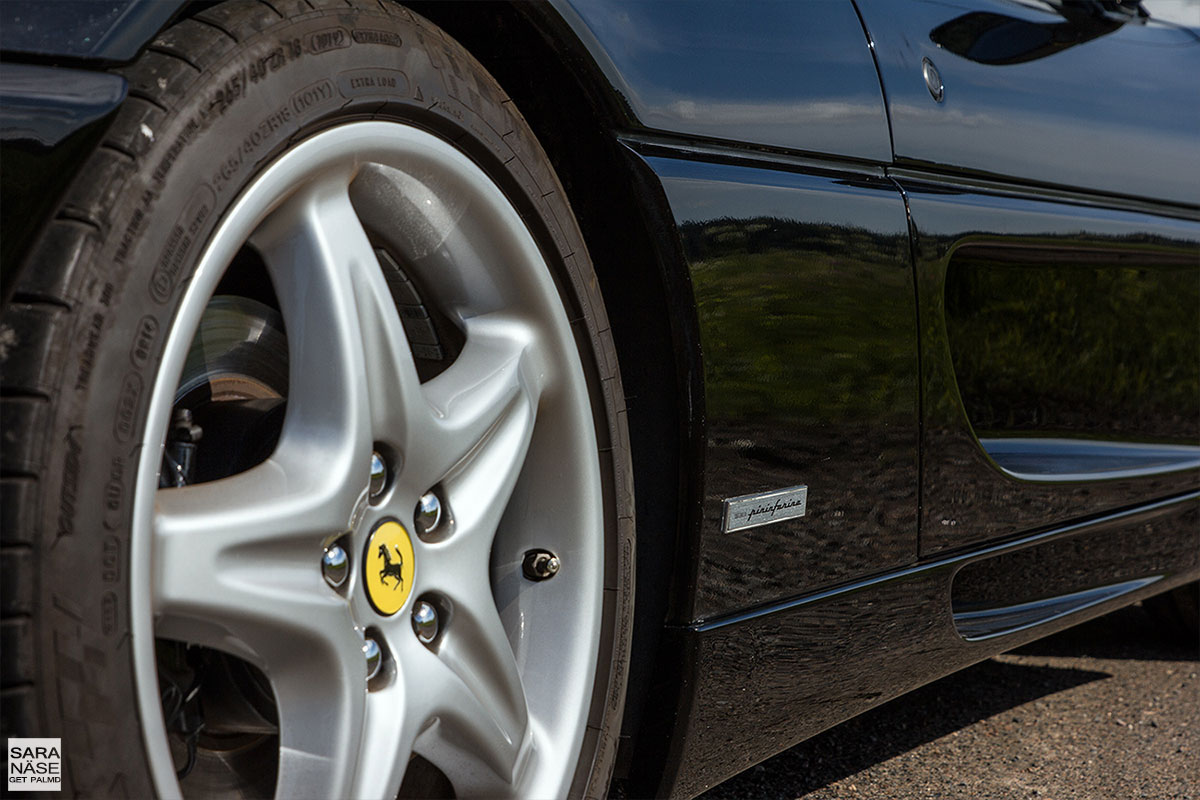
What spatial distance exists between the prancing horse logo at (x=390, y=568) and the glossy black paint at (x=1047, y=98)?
88cm

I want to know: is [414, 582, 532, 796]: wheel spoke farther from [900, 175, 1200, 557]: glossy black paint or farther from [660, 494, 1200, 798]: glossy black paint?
[900, 175, 1200, 557]: glossy black paint

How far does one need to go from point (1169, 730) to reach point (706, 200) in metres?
1.50

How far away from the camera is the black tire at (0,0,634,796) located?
0.74 meters

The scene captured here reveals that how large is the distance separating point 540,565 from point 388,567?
0.77 ft

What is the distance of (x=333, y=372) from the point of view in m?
0.98

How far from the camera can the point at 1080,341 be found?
1.97 metres

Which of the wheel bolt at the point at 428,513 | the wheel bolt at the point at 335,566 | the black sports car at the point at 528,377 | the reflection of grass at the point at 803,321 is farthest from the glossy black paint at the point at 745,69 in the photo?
the wheel bolt at the point at 335,566

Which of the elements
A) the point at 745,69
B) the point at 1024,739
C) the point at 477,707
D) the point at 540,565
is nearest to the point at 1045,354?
the point at 1024,739

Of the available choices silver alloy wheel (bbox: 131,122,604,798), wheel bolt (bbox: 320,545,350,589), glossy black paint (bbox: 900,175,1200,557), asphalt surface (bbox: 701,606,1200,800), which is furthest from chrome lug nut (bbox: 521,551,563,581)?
asphalt surface (bbox: 701,606,1200,800)

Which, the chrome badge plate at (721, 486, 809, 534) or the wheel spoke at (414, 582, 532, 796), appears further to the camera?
the chrome badge plate at (721, 486, 809, 534)

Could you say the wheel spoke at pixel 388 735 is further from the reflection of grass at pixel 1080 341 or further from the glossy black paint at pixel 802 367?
the reflection of grass at pixel 1080 341

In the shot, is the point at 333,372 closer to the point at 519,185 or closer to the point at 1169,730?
the point at 519,185

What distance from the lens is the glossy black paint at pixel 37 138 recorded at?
77cm

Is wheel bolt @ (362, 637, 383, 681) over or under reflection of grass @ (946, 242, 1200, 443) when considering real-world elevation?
under
